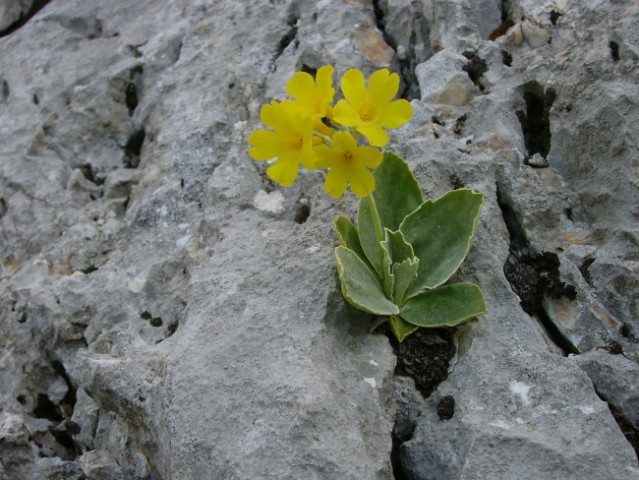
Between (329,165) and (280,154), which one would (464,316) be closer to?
(329,165)

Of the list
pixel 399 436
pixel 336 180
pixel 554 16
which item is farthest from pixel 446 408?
pixel 554 16

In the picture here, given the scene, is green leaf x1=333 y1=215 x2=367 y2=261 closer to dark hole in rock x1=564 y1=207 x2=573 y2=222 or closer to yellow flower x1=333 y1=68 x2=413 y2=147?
yellow flower x1=333 y1=68 x2=413 y2=147

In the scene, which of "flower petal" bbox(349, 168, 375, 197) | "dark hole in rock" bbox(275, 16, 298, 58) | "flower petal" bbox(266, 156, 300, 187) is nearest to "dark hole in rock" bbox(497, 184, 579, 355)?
"flower petal" bbox(349, 168, 375, 197)

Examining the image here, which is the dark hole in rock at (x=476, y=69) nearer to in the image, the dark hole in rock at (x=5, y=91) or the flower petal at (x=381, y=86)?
the flower petal at (x=381, y=86)

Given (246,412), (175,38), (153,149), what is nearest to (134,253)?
(153,149)

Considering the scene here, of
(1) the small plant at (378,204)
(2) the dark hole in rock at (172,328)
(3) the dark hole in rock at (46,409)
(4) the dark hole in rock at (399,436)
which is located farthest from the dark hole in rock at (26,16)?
(4) the dark hole in rock at (399,436)

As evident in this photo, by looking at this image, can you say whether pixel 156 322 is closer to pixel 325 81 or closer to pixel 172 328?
pixel 172 328
